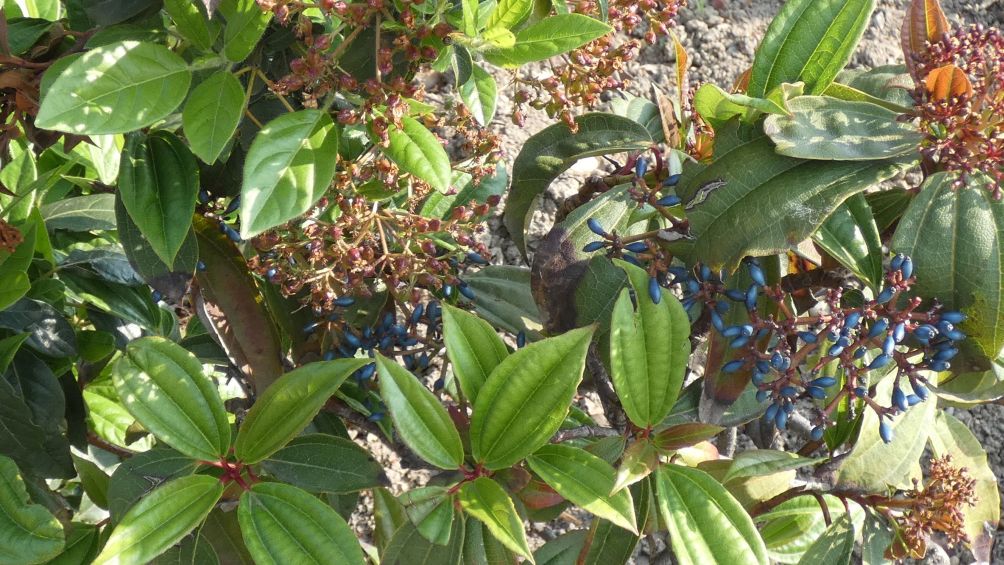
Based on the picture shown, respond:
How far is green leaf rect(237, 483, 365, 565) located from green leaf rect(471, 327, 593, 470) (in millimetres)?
211

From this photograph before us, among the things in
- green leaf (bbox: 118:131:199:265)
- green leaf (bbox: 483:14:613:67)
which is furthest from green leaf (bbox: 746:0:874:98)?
green leaf (bbox: 118:131:199:265)

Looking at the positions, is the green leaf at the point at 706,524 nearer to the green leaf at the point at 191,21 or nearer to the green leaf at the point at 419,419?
the green leaf at the point at 419,419

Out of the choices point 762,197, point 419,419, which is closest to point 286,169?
point 419,419

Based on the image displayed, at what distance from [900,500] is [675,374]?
18.0 inches

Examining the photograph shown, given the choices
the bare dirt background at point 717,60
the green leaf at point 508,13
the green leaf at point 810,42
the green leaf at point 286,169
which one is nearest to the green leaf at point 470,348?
the green leaf at point 286,169

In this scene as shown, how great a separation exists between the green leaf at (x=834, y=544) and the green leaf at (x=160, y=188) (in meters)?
1.09

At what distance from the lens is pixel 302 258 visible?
53.5 inches

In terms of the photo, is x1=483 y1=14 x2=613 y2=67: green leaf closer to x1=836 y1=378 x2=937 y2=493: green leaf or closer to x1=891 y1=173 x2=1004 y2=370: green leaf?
x1=891 y1=173 x2=1004 y2=370: green leaf

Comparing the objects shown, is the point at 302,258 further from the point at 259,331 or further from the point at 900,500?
the point at 900,500

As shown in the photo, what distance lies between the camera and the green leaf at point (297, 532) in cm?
121

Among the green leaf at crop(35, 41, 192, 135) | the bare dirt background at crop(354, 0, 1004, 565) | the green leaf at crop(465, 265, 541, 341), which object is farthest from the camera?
Answer: the bare dirt background at crop(354, 0, 1004, 565)

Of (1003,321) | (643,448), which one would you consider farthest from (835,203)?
(643,448)

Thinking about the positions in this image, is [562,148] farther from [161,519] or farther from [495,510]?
[161,519]

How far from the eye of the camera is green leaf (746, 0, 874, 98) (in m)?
1.25
